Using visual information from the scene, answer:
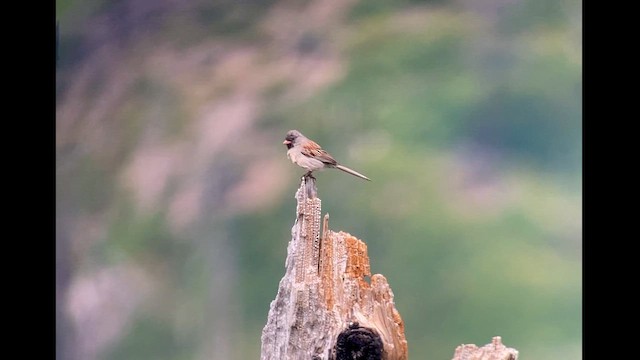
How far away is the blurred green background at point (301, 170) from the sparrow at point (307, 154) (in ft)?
1.01

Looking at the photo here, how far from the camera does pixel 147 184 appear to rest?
5.02m

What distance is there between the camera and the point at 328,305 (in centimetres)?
403

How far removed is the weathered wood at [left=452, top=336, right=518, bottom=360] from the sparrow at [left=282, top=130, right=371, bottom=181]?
112 cm

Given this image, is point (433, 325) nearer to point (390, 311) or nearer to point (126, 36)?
point (390, 311)

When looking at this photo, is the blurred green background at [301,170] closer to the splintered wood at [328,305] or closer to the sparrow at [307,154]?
the sparrow at [307,154]

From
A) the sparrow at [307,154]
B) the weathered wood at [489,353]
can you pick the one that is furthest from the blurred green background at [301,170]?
the weathered wood at [489,353]

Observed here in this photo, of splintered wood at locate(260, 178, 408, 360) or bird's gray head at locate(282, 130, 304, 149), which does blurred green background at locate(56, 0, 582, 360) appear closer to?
bird's gray head at locate(282, 130, 304, 149)

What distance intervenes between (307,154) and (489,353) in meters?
1.38

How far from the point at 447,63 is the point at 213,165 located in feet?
4.81

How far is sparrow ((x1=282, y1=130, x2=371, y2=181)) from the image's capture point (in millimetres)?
4496

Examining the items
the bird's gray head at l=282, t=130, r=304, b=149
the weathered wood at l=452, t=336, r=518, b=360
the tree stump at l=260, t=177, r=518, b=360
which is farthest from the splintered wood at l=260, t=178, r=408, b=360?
the bird's gray head at l=282, t=130, r=304, b=149
